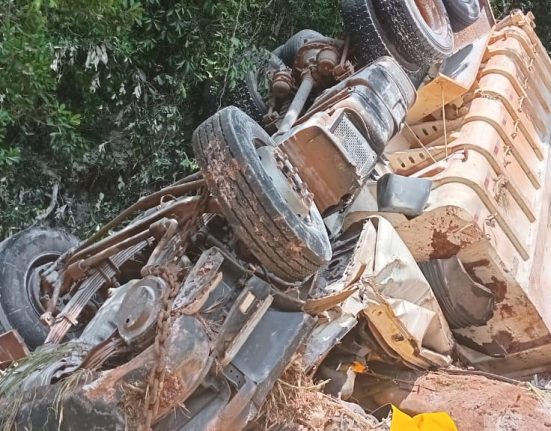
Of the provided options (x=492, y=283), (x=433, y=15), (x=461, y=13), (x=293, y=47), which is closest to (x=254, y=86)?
(x=293, y=47)

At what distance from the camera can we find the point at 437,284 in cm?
488

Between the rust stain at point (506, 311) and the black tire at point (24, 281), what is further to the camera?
the rust stain at point (506, 311)

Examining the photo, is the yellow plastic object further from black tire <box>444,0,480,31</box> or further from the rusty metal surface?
black tire <box>444,0,480,31</box>

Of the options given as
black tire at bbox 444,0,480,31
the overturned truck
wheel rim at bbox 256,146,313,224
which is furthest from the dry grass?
black tire at bbox 444,0,480,31

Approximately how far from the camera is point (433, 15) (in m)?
5.76

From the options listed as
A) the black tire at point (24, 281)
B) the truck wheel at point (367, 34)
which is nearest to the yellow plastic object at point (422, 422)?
the black tire at point (24, 281)

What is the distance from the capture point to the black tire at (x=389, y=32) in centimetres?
514

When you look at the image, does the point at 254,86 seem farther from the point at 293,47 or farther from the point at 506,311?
the point at 506,311

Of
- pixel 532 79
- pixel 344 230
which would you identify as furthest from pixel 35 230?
pixel 532 79

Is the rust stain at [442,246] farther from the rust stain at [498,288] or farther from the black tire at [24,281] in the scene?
the black tire at [24,281]

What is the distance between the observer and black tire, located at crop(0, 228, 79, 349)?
3.84 m

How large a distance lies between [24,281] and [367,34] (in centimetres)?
285

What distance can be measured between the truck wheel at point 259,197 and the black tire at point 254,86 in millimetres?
2264

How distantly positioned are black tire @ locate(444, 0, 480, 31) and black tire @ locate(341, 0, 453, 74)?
861 millimetres
